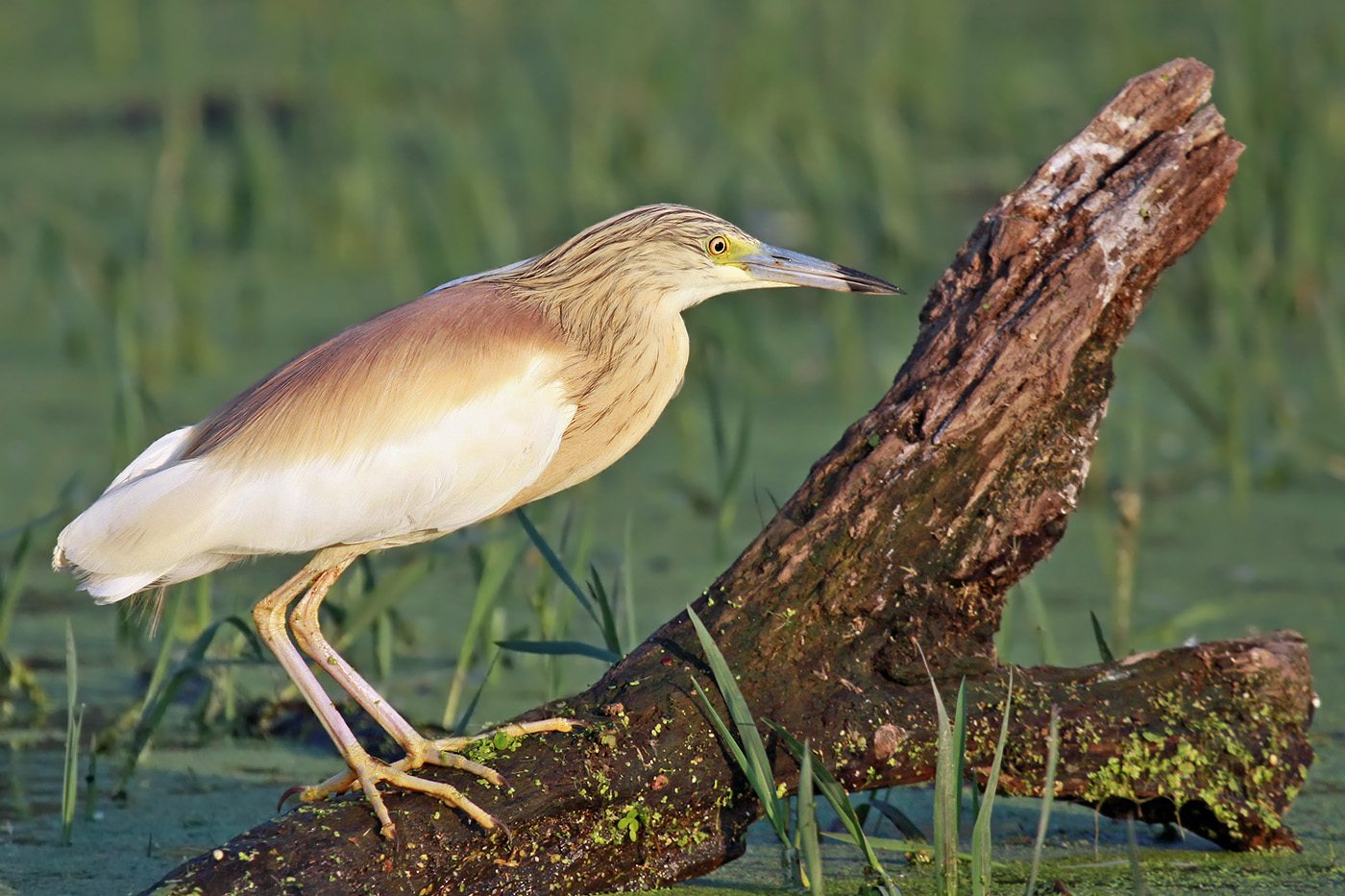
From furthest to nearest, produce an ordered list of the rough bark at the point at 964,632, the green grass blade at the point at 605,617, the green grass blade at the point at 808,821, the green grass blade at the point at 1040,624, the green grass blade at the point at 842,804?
the green grass blade at the point at 1040,624
the green grass blade at the point at 605,617
the rough bark at the point at 964,632
the green grass blade at the point at 842,804
the green grass blade at the point at 808,821

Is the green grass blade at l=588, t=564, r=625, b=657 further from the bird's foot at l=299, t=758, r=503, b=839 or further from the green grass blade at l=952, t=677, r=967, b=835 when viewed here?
the green grass blade at l=952, t=677, r=967, b=835

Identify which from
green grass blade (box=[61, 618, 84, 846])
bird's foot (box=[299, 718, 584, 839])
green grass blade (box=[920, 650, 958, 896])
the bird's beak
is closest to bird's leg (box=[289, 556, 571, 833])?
bird's foot (box=[299, 718, 584, 839])

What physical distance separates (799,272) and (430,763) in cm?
108

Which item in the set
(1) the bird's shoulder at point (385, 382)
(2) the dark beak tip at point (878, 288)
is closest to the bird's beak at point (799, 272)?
(2) the dark beak tip at point (878, 288)

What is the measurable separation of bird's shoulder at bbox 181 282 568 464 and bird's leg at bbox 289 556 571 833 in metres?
0.25

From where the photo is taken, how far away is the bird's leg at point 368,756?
2314 millimetres

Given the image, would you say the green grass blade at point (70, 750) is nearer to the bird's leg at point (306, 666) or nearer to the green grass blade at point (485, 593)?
the bird's leg at point (306, 666)

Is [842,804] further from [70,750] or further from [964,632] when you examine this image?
[70,750]

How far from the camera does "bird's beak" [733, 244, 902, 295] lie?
285cm

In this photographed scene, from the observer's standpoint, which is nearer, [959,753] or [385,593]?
[959,753]

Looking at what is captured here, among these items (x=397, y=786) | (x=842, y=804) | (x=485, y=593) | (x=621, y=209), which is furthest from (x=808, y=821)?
(x=621, y=209)

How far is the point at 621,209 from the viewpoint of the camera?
6254 mm

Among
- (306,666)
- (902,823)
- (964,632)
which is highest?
(964,632)

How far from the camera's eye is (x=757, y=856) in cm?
276
